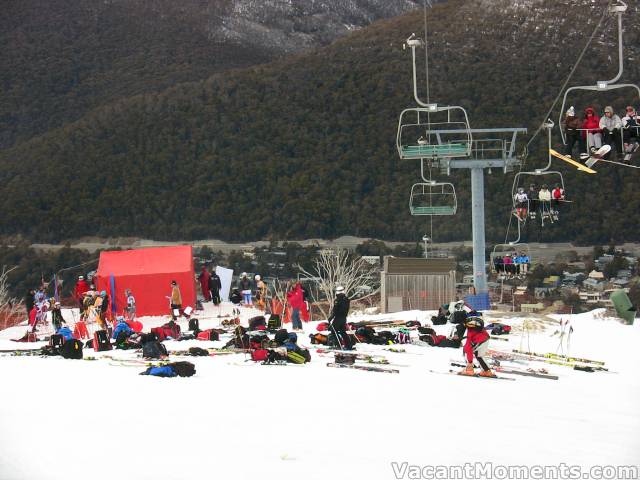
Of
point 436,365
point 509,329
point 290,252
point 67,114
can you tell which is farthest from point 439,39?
point 436,365

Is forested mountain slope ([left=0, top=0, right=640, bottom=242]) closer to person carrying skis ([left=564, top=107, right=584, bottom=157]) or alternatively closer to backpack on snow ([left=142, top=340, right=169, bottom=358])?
person carrying skis ([left=564, top=107, right=584, bottom=157])

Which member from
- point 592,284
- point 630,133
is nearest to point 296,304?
point 630,133

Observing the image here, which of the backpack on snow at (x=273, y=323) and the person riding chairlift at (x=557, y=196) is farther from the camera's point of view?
the person riding chairlift at (x=557, y=196)

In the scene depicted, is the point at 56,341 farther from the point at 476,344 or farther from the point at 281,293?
the point at 281,293

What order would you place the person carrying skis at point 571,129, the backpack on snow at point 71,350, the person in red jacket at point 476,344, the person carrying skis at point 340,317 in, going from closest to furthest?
the person in red jacket at point 476,344 < the backpack on snow at point 71,350 < the person carrying skis at point 571,129 < the person carrying skis at point 340,317

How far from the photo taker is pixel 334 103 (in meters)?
80.4

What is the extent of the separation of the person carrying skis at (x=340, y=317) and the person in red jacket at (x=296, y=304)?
4299mm

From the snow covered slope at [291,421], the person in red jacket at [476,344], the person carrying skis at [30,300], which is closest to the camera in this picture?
the snow covered slope at [291,421]

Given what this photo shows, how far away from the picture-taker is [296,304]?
20.8 meters

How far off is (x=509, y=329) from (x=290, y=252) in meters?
49.2

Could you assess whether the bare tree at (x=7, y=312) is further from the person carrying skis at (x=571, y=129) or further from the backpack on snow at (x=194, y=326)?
the person carrying skis at (x=571, y=129)

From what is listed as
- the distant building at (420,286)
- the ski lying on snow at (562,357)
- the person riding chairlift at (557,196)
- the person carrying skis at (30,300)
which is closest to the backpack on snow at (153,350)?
the ski lying on snow at (562,357)

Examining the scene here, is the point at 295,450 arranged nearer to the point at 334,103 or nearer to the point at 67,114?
the point at 334,103

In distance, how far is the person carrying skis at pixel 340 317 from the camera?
1587 cm
